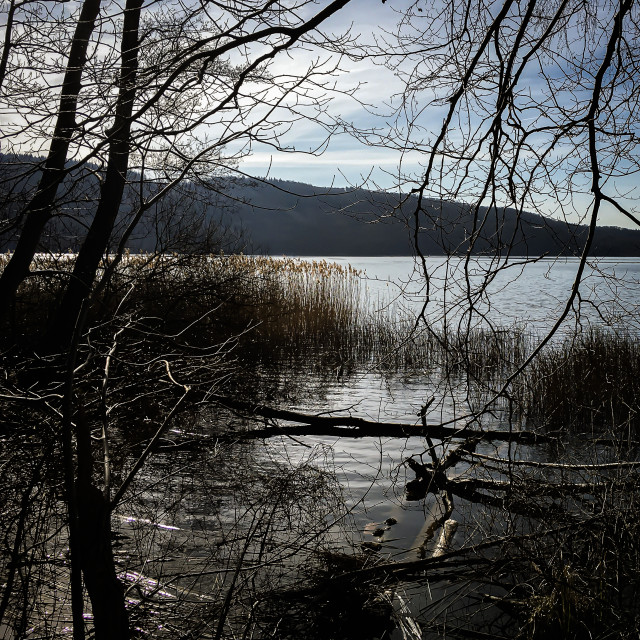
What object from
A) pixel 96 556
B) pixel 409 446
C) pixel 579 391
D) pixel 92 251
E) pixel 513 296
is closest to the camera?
pixel 96 556

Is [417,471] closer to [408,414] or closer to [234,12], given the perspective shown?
[408,414]

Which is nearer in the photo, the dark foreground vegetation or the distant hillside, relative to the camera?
the dark foreground vegetation

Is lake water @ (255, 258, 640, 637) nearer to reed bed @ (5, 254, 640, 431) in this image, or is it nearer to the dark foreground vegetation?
the dark foreground vegetation

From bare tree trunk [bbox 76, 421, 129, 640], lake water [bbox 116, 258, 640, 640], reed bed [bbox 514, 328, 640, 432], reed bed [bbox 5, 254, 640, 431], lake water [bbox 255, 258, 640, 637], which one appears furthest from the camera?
reed bed [bbox 514, 328, 640, 432]

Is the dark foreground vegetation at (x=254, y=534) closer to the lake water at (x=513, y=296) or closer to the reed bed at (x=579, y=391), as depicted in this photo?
the lake water at (x=513, y=296)

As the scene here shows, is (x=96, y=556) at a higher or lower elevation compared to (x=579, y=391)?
higher

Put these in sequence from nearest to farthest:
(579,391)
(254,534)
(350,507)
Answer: (254,534)
(350,507)
(579,391)

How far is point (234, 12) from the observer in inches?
123

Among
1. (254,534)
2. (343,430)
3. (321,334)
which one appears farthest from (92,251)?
(321,334)

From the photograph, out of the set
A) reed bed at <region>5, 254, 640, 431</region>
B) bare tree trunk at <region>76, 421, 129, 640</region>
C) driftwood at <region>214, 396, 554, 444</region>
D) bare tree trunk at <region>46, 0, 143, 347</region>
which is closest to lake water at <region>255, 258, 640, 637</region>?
driftwood at <region>214, 396, 554, 444</region>

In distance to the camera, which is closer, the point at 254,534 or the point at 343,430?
the point at 254,534

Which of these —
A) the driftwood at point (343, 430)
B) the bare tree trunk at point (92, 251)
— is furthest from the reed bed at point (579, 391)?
the bare tree trunk at point (92, 251)

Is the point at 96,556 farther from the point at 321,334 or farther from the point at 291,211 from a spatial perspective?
the point at 321,334

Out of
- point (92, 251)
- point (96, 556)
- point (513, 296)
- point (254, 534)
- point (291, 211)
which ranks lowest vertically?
point (254, 534)
